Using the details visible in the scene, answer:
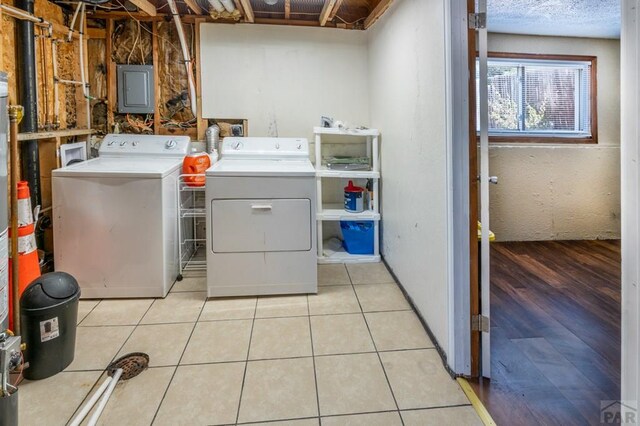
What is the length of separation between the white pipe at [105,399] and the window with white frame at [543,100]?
3.91m

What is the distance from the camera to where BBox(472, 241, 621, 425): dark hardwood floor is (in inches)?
67.2

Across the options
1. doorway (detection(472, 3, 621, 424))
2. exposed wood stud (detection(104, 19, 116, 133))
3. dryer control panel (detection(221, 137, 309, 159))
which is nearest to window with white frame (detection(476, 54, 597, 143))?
doorway (detection(472, 3, 621, 424))

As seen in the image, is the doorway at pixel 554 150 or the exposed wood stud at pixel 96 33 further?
the doorway at pixel 554 150

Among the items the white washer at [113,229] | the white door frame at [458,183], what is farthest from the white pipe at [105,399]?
the white door frame at [458,183]

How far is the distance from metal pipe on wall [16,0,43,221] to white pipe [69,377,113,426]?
1.71 metres

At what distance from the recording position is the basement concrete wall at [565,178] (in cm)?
425

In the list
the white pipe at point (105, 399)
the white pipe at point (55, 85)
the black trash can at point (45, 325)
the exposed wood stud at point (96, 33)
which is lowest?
the white pipe at point (105, 399)

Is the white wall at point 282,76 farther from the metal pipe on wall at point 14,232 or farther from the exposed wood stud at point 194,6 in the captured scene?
the metal pipe on wall at point 14,232

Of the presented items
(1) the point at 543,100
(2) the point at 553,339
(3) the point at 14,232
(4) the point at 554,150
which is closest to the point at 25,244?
(3) the point at 14,232

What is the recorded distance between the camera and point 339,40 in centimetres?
387

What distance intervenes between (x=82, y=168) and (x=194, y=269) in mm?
1137

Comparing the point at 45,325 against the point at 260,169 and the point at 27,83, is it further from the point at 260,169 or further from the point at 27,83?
the point at 27,83

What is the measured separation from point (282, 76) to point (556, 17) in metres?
2.48

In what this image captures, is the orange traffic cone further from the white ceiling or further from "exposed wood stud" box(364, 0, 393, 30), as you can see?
the white ceiling
